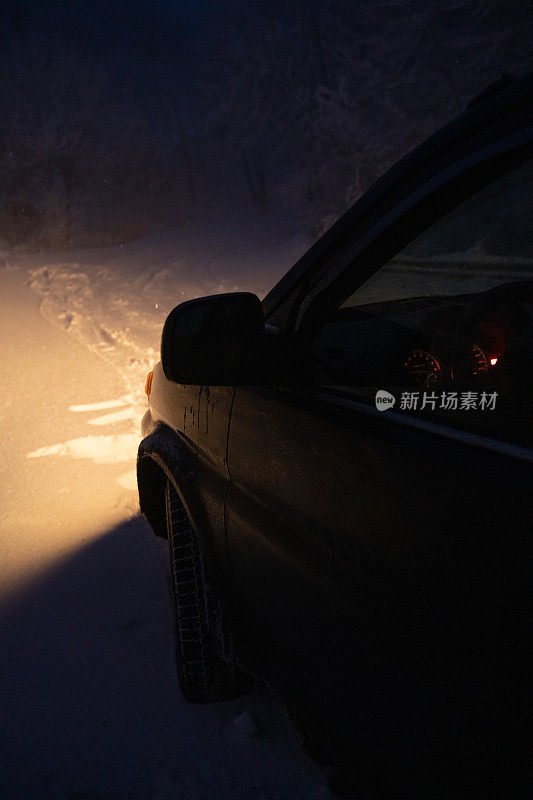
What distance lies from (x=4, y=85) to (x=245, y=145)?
34.4 feet

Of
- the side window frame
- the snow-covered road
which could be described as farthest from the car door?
the snow-covered road

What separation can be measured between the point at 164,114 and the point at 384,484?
24.6 metres

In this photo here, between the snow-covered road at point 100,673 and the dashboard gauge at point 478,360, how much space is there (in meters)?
1.39

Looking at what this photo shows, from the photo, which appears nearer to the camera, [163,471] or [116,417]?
[163,471]

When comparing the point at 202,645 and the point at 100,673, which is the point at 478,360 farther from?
the point at 100,673

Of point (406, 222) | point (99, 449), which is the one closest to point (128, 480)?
point (99, 449)

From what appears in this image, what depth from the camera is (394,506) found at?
822mm

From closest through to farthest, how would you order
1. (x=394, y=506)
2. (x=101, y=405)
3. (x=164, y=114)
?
(x=394, y=506), (x=101, y=405), (x=164, y=114)

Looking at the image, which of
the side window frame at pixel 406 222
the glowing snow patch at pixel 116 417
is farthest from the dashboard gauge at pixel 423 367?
the glowing snow patch at pixel 116 417

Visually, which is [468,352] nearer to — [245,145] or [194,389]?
[194,389]

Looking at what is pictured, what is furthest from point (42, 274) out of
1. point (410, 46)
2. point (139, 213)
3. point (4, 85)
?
point (4, 85)

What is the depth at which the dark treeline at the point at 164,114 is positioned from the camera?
17.8 metres

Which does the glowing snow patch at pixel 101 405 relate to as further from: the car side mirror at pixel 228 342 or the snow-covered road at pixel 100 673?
the car side mirror at pixel 228 342

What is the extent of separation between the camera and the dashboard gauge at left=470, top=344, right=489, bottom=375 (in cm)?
97
